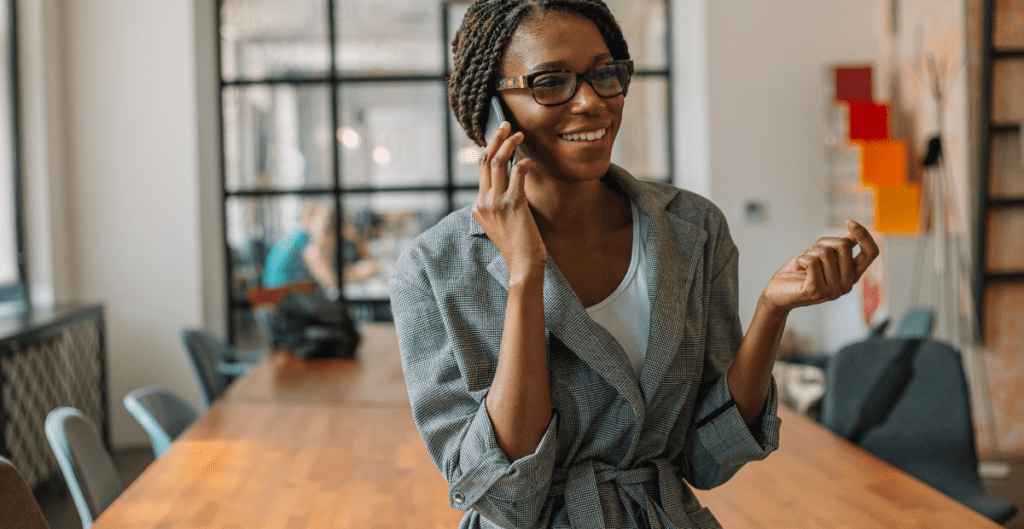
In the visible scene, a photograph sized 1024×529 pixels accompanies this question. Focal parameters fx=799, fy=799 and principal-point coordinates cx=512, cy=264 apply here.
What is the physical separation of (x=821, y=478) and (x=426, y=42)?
184 inches

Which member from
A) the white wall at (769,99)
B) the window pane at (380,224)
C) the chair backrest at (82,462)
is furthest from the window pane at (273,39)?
the chair backrest at (82,462)

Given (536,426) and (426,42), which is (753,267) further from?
(536,426)

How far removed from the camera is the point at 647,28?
5.96 meters

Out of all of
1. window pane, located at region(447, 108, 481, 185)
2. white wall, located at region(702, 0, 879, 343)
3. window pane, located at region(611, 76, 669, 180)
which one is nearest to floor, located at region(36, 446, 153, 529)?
window pane, located at region(447, 108, 481, 185)

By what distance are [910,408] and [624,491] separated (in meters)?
1.86

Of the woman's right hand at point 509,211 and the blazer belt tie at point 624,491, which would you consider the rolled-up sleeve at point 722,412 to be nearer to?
the blazer belt tie at point 624,491

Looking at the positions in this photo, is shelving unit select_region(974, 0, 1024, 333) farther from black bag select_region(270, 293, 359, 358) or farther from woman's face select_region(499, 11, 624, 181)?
woman's face select_region(499, 11, 624, 181)

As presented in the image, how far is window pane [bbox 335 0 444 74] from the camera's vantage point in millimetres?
5840

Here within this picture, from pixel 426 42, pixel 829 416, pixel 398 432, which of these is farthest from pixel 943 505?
pixel 426 42

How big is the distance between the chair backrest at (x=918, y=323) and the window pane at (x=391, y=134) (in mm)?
3392

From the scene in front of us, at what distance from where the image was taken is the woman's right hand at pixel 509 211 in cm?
94

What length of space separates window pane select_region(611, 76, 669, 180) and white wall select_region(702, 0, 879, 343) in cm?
59

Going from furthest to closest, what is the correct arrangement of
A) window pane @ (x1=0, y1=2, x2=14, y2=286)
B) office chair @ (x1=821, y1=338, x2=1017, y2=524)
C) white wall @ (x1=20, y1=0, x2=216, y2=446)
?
white wall @ (x1=20, y1=0, x2=216, y2=446)
window pane @ (x1=0, y1=2, x2=14, y2=286)
office chair @ (x1=821, y1=338, x2=1017, y2=524)

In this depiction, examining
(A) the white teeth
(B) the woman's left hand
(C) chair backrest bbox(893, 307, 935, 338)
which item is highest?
(A) the white teeth
